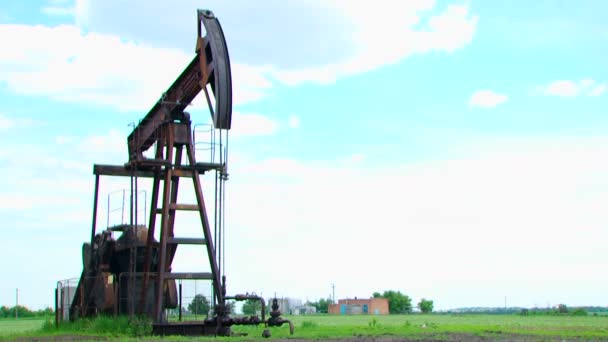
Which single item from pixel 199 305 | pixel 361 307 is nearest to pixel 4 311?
pixel 361 307

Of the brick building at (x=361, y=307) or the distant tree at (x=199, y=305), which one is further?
the brick building at (x=361, y=307)

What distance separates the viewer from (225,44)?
20.3m

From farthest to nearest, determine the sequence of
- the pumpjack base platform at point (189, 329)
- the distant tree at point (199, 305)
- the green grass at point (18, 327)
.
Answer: the green grass at point (18, 327), the distant tree at point (199, 305), the pumpjack base platform at point (189, 329)

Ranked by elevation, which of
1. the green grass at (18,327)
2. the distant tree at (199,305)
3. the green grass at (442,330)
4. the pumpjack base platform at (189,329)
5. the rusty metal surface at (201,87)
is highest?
the rusty metal surface at (201,87)

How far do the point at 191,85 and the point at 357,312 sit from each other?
6572cm

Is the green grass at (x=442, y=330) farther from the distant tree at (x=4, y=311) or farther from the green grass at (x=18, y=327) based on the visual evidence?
the distant tree at (x=4, y=311)

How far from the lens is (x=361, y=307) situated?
86.1 meters

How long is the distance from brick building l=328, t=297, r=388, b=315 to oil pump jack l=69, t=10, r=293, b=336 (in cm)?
6252

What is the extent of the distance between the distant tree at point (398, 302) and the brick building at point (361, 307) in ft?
21.4

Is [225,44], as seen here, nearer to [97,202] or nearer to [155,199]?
[155,199]

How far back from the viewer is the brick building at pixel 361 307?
85438 mm

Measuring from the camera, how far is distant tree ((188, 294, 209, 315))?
21.7 m

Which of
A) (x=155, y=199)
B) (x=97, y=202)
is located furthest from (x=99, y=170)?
(x=155, y=199)

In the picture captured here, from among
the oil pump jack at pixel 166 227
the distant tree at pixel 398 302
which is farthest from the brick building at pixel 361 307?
the oil pump jack at pixel 166 227
